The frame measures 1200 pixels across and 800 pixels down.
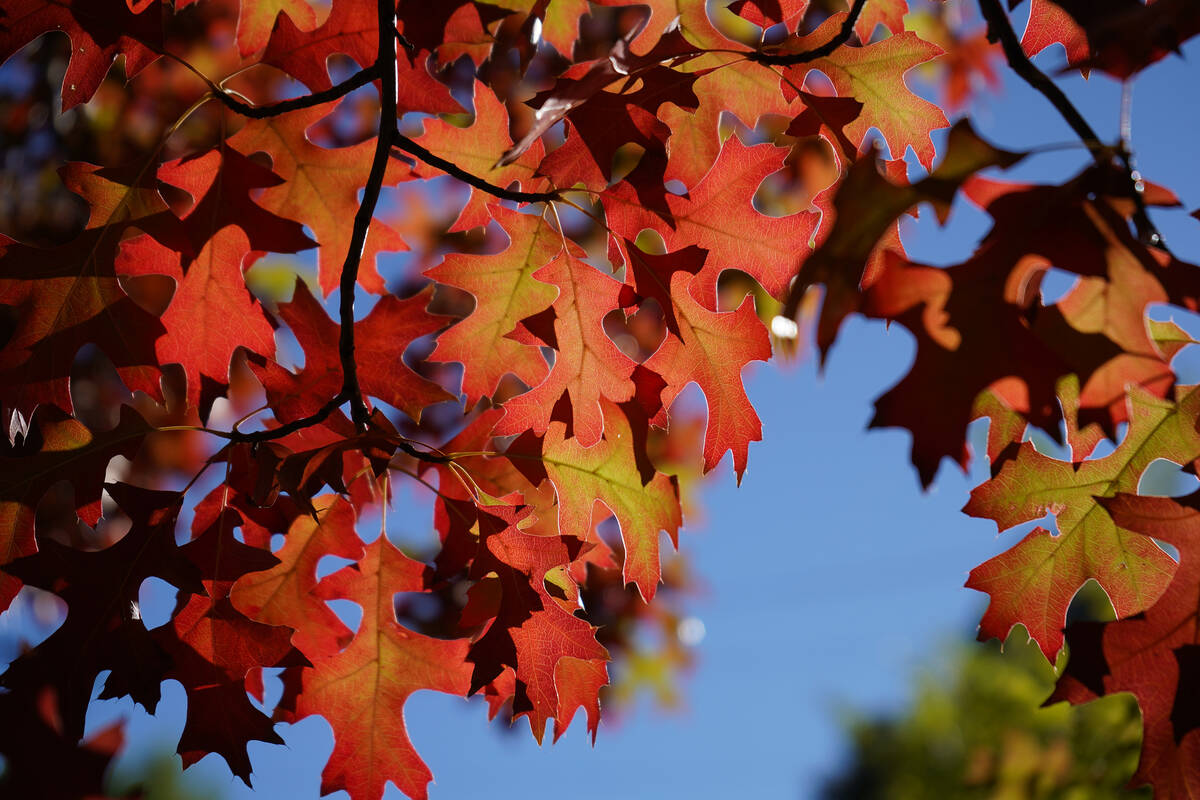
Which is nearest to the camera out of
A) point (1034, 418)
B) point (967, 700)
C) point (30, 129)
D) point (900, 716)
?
point (1034, 418)

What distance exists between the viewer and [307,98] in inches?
52.8

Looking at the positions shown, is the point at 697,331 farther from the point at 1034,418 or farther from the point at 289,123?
the point at 289,123

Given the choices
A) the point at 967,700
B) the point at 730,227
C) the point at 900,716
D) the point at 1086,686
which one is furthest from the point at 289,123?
the point at 900,716

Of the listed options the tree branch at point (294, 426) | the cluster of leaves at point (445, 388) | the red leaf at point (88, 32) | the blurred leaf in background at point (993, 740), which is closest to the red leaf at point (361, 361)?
the cluster of leaves at point (445, 388)

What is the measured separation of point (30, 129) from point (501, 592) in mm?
3052

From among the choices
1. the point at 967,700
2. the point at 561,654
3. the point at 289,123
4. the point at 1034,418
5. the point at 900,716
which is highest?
the point at 1034,418

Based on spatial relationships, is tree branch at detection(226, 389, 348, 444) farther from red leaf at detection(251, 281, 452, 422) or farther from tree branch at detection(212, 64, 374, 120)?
tree branch at detection(212, 64, 374, 120)

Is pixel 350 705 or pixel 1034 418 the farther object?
pixel 350 705

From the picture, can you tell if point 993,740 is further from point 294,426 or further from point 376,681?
point 294,426

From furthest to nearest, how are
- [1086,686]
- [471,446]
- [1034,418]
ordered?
[471,446] → [1086,686] → [1034,418]

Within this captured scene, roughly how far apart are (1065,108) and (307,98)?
0.96 m

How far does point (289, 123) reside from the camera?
5.05 ft

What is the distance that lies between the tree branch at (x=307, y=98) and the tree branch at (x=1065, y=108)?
770 mm

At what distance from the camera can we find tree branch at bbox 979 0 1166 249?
0.85m
